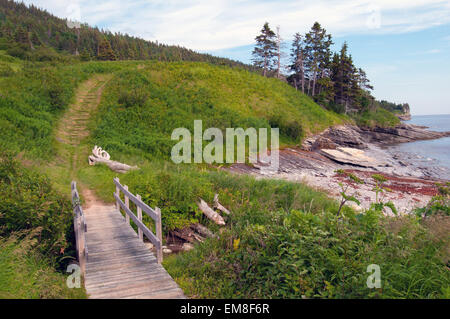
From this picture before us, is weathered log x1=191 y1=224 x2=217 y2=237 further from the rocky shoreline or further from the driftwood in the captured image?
the rocky shoreline

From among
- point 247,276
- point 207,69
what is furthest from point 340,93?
point 247,276

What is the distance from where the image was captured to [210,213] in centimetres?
977

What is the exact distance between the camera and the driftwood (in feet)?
48.1

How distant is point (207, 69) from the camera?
122 ft

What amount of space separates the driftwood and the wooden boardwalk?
18.5 feet

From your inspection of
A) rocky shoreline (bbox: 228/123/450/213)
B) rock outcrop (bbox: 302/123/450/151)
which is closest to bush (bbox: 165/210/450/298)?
rocky shoreline (bbox: 228/123/450/213)

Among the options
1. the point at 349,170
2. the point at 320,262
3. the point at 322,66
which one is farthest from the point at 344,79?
the point at 320,262

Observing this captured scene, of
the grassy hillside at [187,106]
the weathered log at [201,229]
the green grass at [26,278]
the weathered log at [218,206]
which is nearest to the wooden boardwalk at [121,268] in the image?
the green grass at [26,278]

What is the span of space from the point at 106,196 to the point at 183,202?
12.9 ft

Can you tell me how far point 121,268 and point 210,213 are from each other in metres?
3.84

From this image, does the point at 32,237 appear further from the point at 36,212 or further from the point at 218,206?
the point at 218,206

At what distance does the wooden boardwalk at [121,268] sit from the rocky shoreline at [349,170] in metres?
8.78

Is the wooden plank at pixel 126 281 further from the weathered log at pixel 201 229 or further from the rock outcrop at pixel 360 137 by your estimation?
the rock outcrop at pixel 360 137
